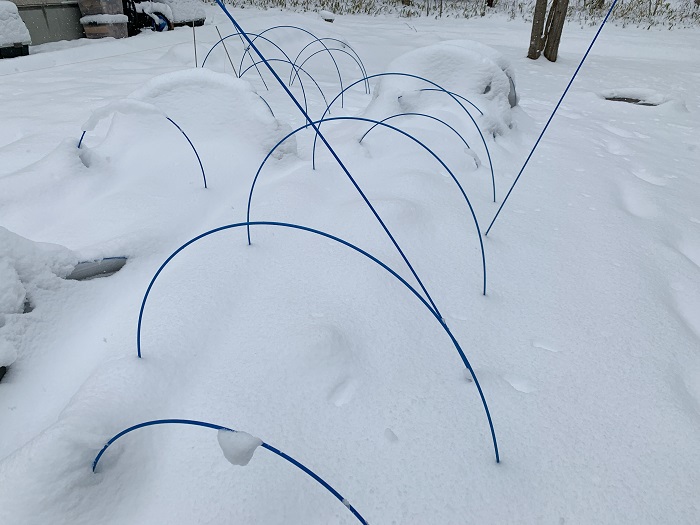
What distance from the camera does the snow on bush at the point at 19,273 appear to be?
1.50m

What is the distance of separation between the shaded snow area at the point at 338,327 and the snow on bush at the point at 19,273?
0.03ft

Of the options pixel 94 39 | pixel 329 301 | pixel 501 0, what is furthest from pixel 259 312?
pixel 501 0

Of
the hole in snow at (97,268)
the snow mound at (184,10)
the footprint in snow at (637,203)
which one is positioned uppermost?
the snow mound at (184,10)

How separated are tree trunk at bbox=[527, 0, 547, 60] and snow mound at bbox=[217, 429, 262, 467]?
766cm

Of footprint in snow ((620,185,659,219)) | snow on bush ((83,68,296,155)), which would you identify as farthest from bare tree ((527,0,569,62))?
snow on bush ((83,68,296,155))

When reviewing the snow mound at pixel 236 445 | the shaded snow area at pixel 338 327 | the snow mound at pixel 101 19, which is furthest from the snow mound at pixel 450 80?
the snow mound at pixel 101 19

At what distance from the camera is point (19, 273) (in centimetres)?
163

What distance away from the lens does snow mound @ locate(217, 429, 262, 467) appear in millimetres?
802

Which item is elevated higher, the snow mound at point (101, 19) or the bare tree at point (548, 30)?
the snow mound at point (101, 19)

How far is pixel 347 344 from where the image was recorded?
1.61 metres

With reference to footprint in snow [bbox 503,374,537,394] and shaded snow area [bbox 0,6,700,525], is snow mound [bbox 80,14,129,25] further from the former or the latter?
footprint in snow [bbox 503,374,537,394]

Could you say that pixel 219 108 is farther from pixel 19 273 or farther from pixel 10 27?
pixel 10 27

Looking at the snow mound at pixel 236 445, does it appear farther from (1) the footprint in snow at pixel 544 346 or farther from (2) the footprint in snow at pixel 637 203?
(2) the footprint in snow at pixel 637 203

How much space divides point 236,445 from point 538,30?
7869 mm
